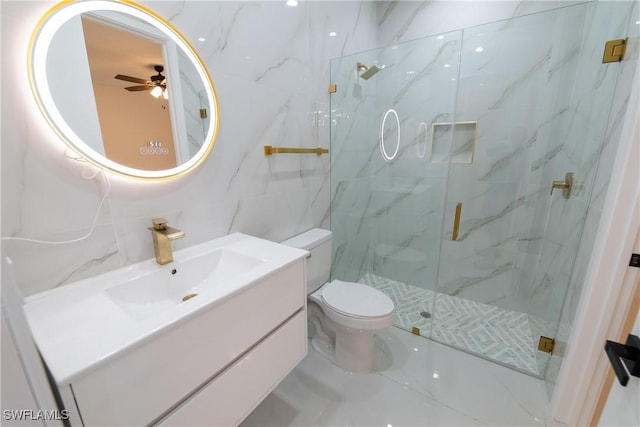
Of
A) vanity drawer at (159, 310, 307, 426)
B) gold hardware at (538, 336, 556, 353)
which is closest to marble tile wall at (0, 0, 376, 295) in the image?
vanity drawer at (159, 310, 307, 426)

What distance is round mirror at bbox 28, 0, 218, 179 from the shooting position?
2.59ft

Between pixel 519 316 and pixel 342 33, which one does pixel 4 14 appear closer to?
pixel 342 33

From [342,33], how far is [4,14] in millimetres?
1773

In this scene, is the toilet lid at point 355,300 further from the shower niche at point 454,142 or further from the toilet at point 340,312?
the shower niche at point 454,142

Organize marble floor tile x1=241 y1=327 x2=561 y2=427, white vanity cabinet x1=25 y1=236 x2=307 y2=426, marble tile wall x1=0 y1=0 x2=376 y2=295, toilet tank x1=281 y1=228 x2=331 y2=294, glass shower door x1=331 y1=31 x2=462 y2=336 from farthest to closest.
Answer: glass shower door x1=331 y1=31 x2=462 y2=336, toilet tank x1=281 y1=228 x2=331 y2=294, marble floor tile x1=241 y1=327 x2=561 y2=427, marble tile wall x1=0 y1=0 x2=376 y2=295, white vanity cabinet x1=25 y1=236 x2=307 y2=426

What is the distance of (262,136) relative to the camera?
143cm

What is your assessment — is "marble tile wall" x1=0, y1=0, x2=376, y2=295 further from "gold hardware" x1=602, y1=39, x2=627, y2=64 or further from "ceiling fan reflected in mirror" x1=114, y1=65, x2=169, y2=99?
"gold hardware" x1=602, y1=39, x2=627, y2=64

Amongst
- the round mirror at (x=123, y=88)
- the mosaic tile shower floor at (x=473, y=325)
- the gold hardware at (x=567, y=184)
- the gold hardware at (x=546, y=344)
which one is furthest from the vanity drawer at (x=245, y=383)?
the gold hardware at (x=567, y=184)

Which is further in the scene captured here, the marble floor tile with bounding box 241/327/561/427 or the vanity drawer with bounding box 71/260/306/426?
the marble floor tile with bounding box 241/327/561/427

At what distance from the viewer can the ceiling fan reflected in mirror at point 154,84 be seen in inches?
38.4

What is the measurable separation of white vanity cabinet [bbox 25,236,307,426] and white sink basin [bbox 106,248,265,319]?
3.2 inches

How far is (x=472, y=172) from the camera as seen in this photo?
2098 mm

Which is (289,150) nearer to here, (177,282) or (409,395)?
(177,282)

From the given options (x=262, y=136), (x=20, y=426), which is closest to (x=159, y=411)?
(x=20, y=426)
